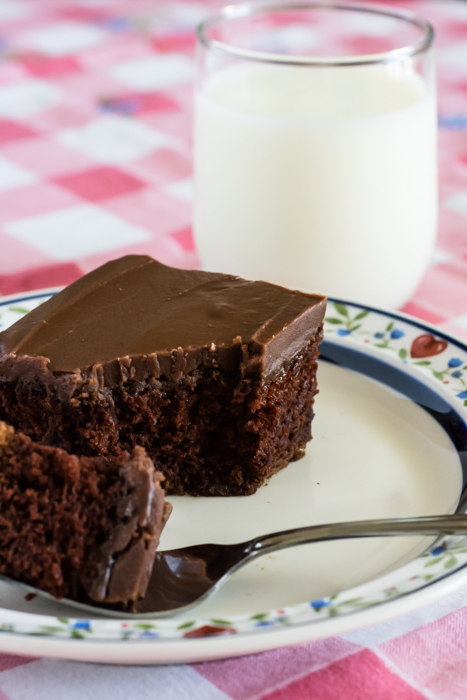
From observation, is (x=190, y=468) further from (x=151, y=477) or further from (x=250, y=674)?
(x=250, y=674)

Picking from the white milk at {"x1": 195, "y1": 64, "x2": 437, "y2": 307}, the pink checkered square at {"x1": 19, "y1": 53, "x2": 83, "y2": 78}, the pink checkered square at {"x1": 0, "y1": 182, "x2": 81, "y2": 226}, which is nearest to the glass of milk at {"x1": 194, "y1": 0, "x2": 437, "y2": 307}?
the white milk at {"x1": 195, "y1": 64, "x2": 437, "y2": 307}

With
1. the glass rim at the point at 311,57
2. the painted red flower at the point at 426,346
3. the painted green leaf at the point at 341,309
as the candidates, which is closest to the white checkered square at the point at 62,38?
the glass rim at the point at 311,57

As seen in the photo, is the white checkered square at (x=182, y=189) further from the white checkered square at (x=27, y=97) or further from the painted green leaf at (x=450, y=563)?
the painted green leaf at (x=450, y=563)

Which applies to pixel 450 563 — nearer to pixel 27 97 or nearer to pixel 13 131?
pixel 13 131

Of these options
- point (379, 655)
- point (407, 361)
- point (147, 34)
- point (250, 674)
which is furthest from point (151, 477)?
point (147, 34)

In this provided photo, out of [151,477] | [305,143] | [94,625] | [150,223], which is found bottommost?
[150,223]

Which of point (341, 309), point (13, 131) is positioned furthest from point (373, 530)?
point (13, 131)
